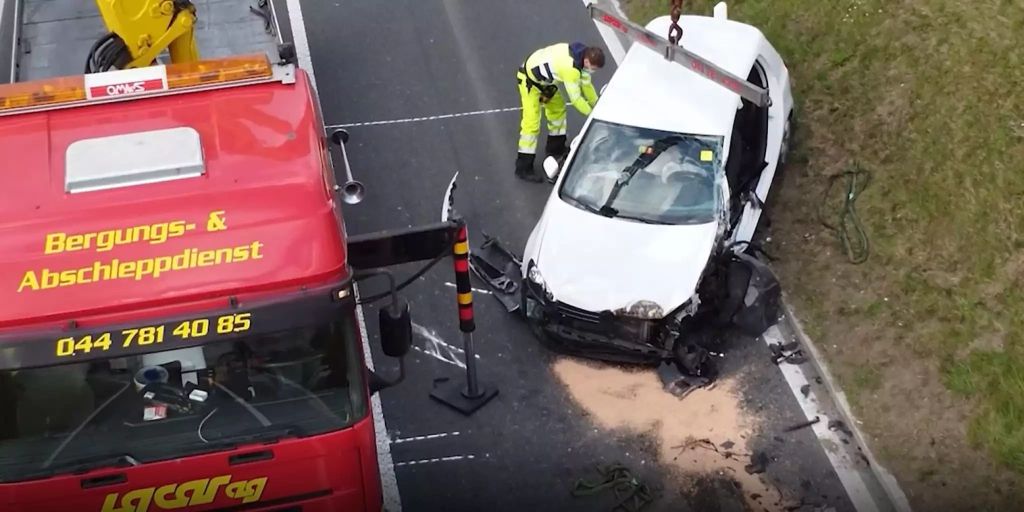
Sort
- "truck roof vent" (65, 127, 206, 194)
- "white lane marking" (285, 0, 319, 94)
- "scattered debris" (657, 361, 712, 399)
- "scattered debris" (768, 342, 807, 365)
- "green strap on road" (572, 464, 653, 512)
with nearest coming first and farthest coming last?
1. "truck roof vent" (65, 127, 206, 194)
2. "green strap on road" (572, 464, 653, 512)
3. "scattered debris" (657, 361, 712, 399)
4. "scattered debris" (768, 342, 807, 365)
5. "white lane marking" (285, 0, 319, 94)

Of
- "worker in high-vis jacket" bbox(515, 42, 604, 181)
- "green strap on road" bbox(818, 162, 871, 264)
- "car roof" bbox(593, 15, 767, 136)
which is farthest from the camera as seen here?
"worker in high-vis jacket" bbox(515, 42, 604, 181)

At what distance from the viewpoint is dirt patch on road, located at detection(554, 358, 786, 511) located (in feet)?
29.1

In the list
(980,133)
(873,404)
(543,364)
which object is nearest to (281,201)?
(543,364)

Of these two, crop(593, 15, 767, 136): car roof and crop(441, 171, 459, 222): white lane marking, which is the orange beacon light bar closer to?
crop(441, 171, 459, 222): white lane marking

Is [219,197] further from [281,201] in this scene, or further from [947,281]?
[947,281]

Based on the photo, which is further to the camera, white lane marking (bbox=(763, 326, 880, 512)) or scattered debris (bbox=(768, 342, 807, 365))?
scattered debris (bbox=(768, 342, 807, 365))

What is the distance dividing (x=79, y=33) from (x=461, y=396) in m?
4.72

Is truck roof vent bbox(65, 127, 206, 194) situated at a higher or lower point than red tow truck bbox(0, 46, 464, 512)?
higher

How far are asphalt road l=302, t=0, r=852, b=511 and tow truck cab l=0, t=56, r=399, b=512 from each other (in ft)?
8.00

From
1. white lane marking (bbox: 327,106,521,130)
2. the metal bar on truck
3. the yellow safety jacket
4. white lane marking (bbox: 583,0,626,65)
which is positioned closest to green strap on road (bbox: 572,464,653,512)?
the metal bar on truck

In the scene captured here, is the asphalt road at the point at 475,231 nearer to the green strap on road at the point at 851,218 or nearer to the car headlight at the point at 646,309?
the car headlight at the point at 646,309

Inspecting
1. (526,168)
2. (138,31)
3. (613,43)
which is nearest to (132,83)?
(138,31)

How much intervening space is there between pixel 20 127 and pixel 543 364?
485 cm

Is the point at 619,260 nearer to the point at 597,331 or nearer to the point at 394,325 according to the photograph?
the point at 597,331
